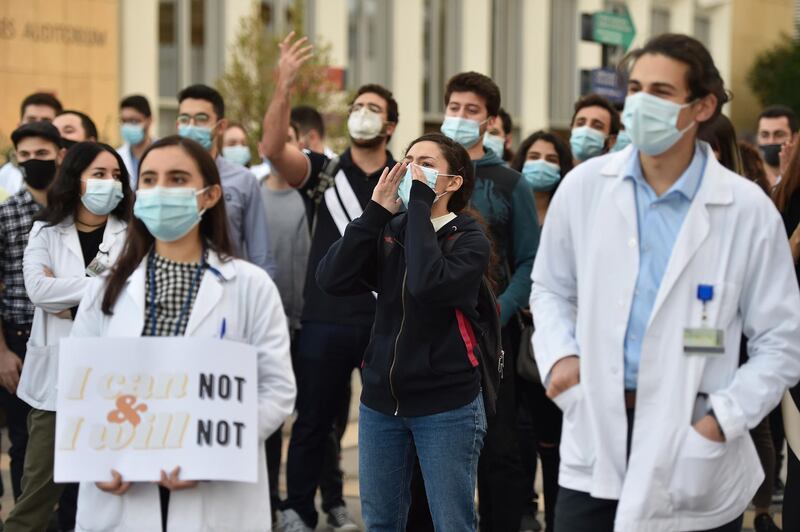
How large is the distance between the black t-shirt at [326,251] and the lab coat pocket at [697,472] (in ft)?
11.0

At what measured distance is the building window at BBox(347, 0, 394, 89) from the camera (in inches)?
1160

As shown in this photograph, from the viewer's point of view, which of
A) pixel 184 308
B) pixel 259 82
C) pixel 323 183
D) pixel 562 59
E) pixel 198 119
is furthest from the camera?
pixel 562 59

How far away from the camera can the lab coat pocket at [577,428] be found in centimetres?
398

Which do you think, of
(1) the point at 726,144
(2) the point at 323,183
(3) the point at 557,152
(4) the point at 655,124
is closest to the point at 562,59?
(3) the point at 557,152

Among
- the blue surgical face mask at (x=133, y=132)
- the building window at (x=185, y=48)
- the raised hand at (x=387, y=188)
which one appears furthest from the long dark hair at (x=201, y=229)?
the building window at (x=185, y=48)

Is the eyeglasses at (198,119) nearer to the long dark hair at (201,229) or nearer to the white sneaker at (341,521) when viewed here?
the white sneaker at (341,521)

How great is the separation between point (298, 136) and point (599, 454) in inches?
239

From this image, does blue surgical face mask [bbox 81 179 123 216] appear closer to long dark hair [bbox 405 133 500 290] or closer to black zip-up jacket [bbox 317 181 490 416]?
black zip-up jacket [bbox 317 181 490 416]

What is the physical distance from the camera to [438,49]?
31.5 m

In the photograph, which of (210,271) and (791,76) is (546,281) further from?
(791,76)

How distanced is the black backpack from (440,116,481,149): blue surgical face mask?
5.40ft

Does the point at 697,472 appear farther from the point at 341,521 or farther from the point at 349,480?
the point at 349,480

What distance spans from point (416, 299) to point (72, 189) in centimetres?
201

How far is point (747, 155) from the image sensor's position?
8.79 m
